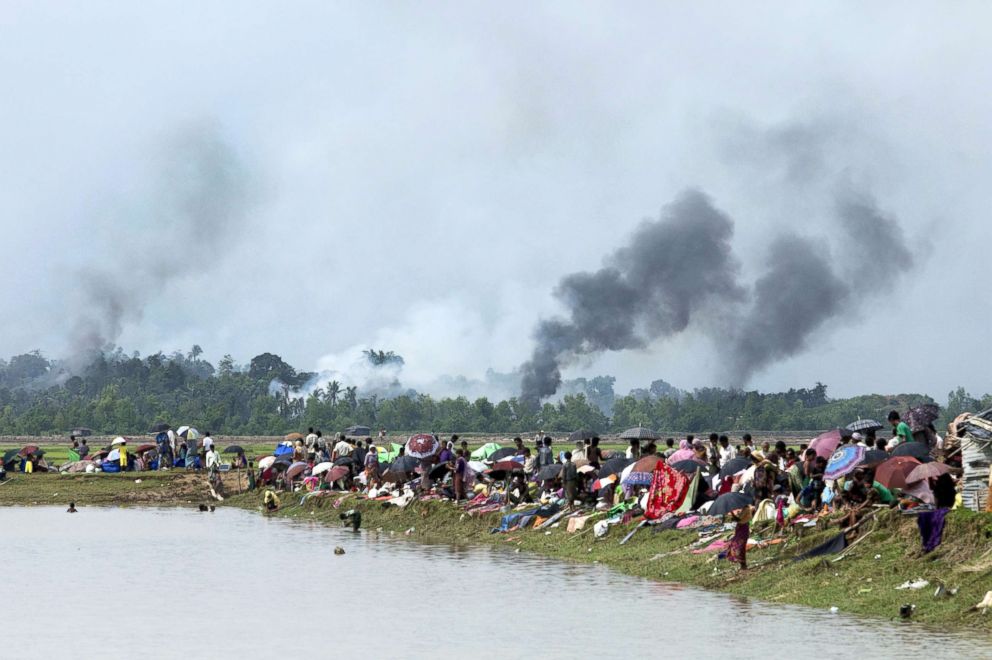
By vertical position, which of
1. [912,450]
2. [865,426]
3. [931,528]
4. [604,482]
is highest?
[865,426]

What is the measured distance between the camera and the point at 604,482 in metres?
33.0

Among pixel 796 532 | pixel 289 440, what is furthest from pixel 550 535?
pixel 289 440

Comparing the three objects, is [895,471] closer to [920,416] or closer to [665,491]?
[920,416]

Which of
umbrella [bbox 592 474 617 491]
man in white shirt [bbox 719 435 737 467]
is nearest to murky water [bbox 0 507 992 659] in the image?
Result: umbrella [bbox 592 474 617 491]

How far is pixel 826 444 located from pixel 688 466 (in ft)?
10.0

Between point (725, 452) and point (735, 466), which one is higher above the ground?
point (725, 452)

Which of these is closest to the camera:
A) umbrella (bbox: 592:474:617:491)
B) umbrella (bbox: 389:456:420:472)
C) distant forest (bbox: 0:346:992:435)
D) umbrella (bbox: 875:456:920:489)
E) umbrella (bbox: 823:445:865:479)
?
umbrella (bbox: 875:456:920:489)

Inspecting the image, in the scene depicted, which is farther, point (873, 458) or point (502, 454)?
point (502, 454)

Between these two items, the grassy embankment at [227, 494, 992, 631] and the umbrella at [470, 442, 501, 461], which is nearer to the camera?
the grassy embankment at [227, 494, 992, 631]

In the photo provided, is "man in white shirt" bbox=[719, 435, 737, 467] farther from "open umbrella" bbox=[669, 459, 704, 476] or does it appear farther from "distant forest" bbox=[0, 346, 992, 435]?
"distant forest" bbox=[0, 346, 992, 435]

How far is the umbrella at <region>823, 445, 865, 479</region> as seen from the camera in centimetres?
2488

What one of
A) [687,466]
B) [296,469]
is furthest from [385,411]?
[687,466]

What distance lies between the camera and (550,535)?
32.9 meters

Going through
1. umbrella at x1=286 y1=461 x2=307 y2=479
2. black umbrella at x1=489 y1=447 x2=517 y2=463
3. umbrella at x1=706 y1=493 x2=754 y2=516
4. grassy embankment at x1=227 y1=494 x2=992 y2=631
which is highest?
black umbrella at x1=489 y1=447 x2=517 y2=463
